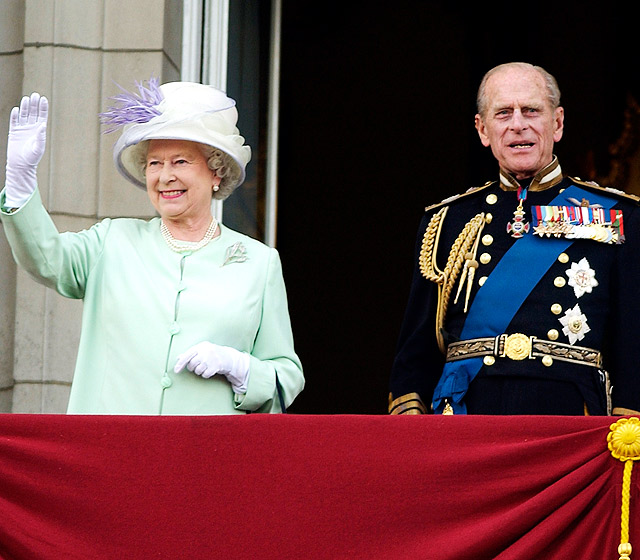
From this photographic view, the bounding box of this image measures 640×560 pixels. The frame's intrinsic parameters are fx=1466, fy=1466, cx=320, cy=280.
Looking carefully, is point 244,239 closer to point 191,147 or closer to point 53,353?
point 191,147

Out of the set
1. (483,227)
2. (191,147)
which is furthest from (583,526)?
(191,147)

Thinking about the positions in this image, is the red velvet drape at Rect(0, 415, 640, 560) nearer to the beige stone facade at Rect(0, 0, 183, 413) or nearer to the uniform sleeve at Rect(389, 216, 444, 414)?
the uniform sleeve at Rect(389, 216, 444, 414)

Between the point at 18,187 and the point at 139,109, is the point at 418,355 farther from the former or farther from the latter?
the point at 18,187

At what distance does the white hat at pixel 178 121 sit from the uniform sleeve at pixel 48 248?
272 millimetres

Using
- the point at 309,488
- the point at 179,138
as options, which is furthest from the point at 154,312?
the point at 309,488

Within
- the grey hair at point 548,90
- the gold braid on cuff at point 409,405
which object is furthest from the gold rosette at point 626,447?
the grey hair at point 548,90

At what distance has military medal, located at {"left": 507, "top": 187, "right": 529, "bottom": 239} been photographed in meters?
4.40

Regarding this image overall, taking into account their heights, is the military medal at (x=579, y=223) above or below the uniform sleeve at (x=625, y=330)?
above

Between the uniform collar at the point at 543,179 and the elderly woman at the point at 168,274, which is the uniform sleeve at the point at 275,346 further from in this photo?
the uniform collar at the point at 543,179

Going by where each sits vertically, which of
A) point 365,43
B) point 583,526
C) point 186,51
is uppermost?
point 365,43

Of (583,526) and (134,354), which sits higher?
(134,354)

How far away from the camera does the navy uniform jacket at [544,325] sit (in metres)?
4.17

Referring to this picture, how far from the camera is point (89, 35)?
5.53 meters

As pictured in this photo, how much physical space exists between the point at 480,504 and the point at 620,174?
4.86 metres
